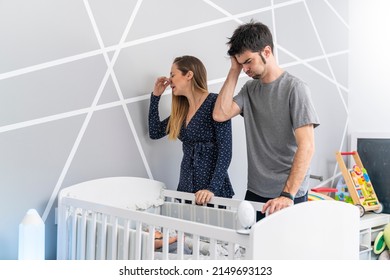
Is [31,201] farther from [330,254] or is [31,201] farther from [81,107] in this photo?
[330,254]

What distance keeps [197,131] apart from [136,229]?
58 cm

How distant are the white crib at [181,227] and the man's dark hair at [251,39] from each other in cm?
54

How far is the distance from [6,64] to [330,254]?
124 cm

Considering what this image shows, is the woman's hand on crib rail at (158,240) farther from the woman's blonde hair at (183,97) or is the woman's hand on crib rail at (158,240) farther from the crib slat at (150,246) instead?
the woman's blonde hair at (183,97)

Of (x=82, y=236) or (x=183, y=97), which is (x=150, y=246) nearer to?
(x=82, y=236)

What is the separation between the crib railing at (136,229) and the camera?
1134 mm

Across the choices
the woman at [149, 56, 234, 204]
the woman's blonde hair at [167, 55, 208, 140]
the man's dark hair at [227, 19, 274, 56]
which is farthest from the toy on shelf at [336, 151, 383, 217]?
the man's dark hair at [227, 19, 274, 56]

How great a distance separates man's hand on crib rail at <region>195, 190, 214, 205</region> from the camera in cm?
162

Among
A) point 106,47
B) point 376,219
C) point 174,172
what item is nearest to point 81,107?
point 106,47

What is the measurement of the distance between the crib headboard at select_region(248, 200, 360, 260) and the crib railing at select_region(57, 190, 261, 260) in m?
0.06

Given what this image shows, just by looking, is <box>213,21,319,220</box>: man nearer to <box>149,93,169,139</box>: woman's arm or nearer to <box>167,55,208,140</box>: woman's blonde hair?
<box>167,55,208,140</box>: woman's blonde hair

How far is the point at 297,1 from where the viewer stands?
8.52 ft

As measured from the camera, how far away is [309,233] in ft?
3.81

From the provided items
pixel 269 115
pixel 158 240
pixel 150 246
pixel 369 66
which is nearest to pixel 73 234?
pixel 158 240
